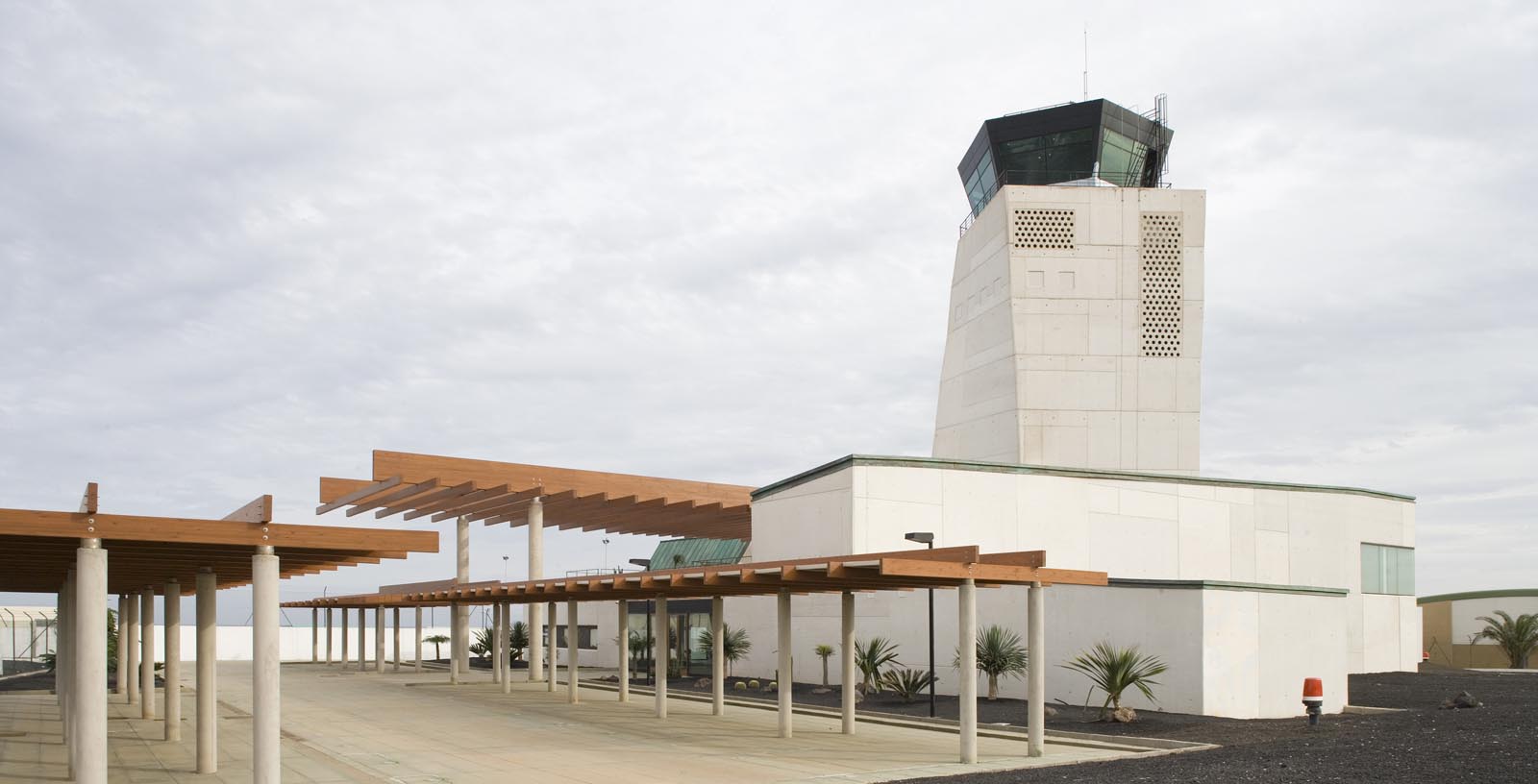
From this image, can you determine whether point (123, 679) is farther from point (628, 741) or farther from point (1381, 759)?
point (1381, 759)

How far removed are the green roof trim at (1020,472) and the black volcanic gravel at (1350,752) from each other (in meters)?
10.5

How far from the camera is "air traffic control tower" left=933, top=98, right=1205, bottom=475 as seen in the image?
39.5 meters

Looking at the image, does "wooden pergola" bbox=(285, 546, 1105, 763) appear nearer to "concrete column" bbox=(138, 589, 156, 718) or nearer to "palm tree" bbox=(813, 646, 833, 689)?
"palm tree" bbox=(813, 646, 833, 689)

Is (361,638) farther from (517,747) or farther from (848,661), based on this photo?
(848,661)

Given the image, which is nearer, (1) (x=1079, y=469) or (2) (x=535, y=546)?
(1) (x=1079, y=469)

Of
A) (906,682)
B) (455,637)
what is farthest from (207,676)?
(455,637)

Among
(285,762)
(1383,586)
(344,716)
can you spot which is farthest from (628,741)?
(1383,586)

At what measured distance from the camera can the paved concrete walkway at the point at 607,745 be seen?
15.2 meters

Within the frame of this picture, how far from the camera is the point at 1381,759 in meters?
14.4

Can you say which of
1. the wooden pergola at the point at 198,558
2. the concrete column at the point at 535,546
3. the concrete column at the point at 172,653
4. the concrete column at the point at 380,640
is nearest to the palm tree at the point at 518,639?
the concrete column at the point at 380,640

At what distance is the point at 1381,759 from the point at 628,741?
421 inches

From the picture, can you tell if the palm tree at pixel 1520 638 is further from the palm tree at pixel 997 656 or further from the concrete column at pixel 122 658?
the concrete column at pixel 122 658

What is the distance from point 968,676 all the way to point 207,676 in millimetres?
9979

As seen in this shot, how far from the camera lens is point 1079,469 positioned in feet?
Answer: 108
